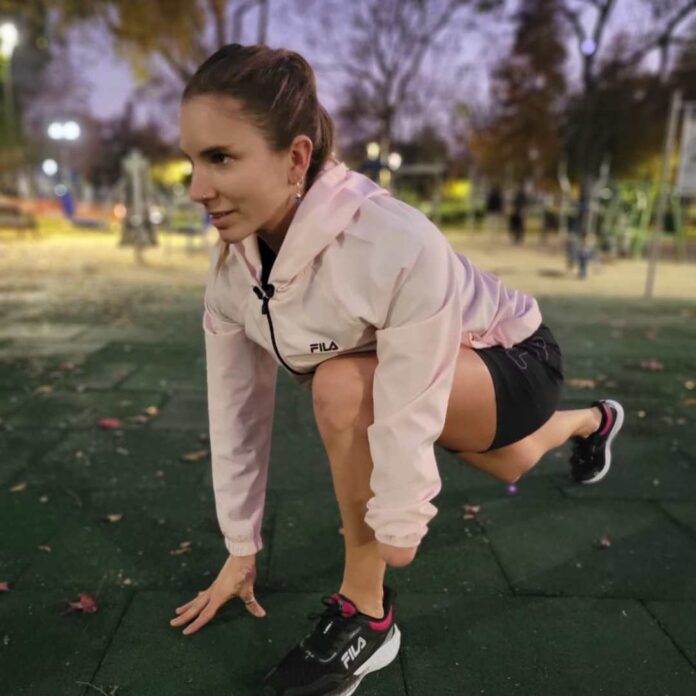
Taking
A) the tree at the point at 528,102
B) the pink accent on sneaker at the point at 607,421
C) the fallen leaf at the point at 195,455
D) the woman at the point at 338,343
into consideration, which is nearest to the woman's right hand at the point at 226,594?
the woman at the point at 338,343

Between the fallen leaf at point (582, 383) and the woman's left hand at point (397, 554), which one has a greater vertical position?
the woman's left hand at point (397, 554)

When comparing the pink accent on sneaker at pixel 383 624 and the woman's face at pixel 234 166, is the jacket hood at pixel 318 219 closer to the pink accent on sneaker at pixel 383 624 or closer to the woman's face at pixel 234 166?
the woman's face at pixel 234 166

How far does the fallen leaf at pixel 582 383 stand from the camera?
405 centimetres

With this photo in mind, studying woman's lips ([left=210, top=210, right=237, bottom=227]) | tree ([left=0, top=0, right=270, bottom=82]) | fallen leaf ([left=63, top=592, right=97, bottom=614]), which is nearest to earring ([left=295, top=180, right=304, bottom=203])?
woman's lips ([left=210, top=210, right=237, bottom=227])

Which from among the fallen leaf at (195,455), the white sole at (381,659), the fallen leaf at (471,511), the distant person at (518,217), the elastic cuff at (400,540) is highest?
the elastic cuff at (400,540)

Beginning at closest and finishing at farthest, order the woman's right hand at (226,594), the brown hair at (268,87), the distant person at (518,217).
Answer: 1. the brown hair at (268,87)
2. the woman's right hand at (226,594)
3. the distant person at (518,217)

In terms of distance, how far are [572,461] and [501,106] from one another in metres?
30.9

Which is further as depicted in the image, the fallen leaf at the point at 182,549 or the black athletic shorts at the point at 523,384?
the fallen leaf at the point at 182,549

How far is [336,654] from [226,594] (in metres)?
0.38

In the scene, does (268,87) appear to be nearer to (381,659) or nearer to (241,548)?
(241,548)

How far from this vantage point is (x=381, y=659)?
165 centimetres

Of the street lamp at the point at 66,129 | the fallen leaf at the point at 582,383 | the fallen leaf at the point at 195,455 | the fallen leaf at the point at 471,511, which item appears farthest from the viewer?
the street lamp at the point at 66,129

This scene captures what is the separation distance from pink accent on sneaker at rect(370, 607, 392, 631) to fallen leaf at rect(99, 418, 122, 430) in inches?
78.4

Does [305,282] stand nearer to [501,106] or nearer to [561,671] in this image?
[561,671]
